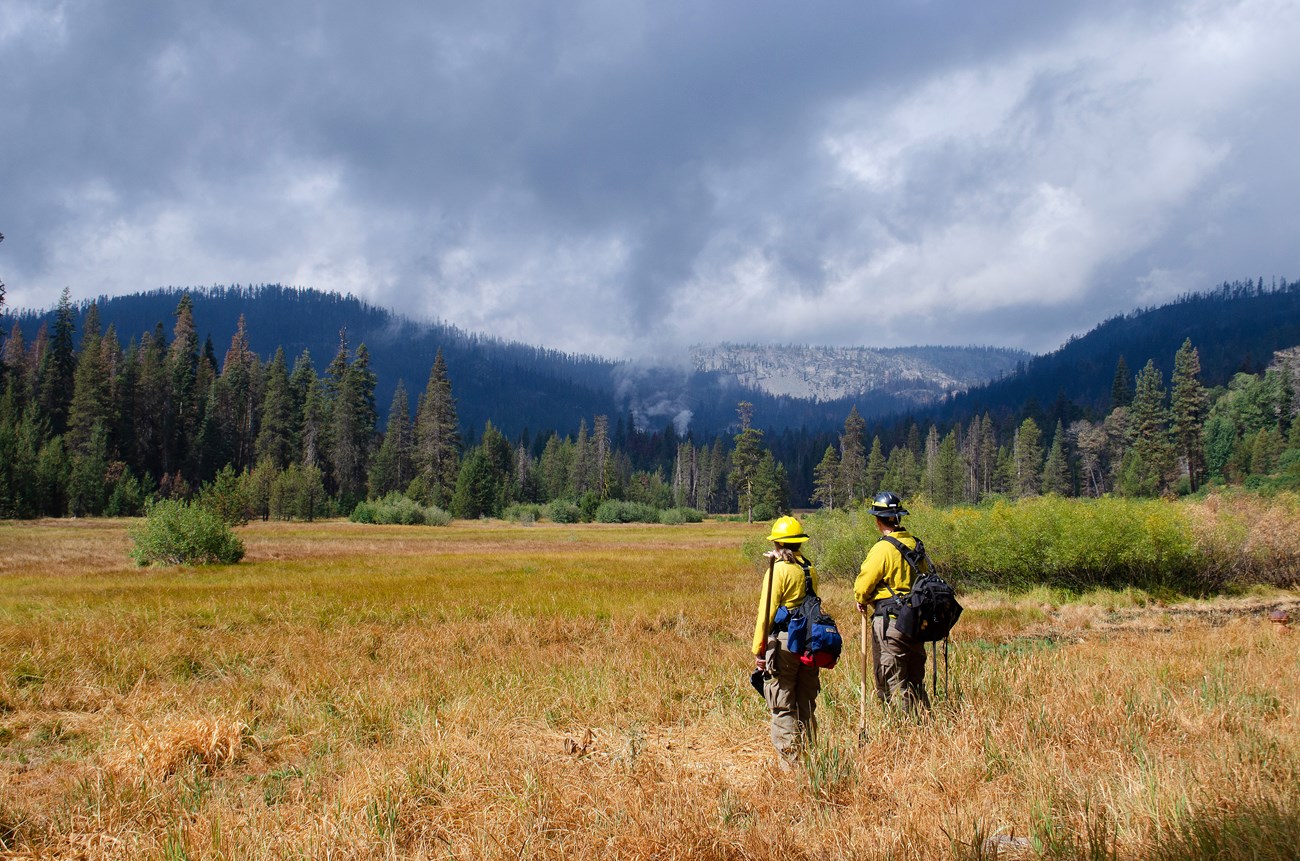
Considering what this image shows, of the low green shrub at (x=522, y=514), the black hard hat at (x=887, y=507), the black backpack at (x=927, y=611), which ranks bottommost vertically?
the low green shrub at (x=522, y=514)

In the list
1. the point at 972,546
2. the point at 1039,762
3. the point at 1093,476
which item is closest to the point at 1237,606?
the point at 972,546

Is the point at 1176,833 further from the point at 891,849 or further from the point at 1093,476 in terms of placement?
the point at 1093,476

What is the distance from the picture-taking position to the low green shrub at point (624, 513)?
271 feet

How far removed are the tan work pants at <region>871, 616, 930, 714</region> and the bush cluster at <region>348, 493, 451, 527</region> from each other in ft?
202

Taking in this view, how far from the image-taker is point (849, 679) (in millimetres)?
8516

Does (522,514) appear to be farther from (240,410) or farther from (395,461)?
(240,410)

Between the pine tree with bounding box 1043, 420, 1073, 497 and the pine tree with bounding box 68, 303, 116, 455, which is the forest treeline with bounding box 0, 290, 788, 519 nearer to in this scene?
the pine tree with bounding box 68, 303, 116, 455

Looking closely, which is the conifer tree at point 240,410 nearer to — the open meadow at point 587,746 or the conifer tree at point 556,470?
the conifer tree at point 556,470

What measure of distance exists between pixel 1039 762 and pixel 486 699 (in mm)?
6094

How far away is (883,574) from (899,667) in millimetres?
1002

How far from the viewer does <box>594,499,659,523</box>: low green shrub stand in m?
82.7

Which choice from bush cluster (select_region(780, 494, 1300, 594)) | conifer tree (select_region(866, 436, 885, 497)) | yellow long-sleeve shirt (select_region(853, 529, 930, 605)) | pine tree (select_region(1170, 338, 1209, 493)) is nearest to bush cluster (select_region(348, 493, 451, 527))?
bush cluster (select_region(780, 494, 1300, 594))

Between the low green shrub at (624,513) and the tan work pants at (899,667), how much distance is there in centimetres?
7592

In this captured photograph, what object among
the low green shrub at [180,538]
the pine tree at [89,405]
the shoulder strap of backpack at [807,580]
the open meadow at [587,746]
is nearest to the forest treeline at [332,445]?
the pine tree at [89,405]
